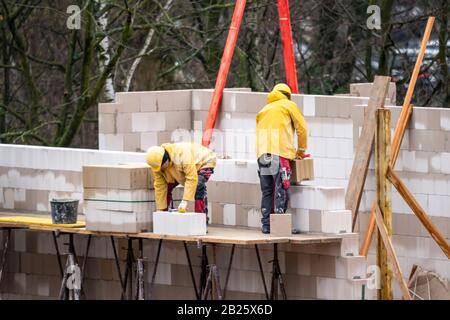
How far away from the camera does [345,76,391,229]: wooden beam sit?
1744 centimetres

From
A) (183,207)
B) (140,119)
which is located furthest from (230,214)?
(140,119)

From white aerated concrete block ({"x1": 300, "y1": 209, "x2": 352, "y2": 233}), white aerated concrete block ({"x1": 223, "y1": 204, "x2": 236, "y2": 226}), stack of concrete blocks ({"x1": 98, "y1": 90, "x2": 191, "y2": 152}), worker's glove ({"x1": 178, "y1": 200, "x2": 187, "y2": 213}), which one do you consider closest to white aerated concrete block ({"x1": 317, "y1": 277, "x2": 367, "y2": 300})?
white aerated concrete block ({"x1": 300, "y1": 209, "x2": 352, "y2": 233})

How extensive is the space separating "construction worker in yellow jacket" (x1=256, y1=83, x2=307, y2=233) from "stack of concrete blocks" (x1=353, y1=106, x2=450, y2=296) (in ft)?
6.90

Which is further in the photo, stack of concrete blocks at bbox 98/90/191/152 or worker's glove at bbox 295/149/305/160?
stack of concrete blocks at bbox 98/90/191/152

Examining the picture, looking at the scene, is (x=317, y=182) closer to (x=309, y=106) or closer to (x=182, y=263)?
(x=309, y=106)

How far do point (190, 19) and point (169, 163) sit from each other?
14579 mm

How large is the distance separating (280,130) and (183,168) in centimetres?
107

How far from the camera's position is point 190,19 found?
2989 centimetres

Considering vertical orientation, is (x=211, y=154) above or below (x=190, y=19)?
below

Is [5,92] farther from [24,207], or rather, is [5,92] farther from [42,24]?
[24,207]

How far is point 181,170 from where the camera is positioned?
15547 mm

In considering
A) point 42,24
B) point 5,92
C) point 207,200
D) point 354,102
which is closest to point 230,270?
point 207,200

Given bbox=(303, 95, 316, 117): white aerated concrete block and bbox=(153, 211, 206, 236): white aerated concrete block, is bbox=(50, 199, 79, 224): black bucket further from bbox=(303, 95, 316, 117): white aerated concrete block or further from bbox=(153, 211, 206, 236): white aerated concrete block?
bbox=(303, 95, 316, 117): white aerated concrete block

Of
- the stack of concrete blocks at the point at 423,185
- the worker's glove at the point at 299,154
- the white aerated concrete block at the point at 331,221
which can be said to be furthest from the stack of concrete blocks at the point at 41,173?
the stack of concrete blocks at the point at 423,185
